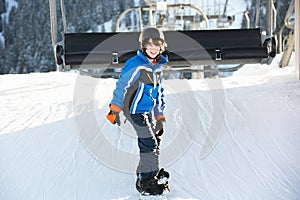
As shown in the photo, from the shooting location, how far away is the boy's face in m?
2.09

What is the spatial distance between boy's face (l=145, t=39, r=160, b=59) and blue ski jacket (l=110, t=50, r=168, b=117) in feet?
0.13

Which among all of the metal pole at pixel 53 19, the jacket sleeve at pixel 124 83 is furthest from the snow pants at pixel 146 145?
the metal pole at pixel 53 19

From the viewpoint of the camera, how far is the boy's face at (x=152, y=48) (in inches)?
82.2

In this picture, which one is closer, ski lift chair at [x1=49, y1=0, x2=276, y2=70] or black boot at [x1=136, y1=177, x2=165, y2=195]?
black boot at [x1=136, y1=177, x2=165, y2=195]

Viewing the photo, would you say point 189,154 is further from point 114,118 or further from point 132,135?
point 114,118

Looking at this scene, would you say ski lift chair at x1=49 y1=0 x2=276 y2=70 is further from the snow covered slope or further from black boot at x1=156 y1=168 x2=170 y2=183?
black boot at x1=156 y1=168 x2=170 y2=183

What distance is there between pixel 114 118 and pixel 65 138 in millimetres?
1118

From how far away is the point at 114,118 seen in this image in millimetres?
2016

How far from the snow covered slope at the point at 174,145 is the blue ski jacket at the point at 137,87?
1.70 ft

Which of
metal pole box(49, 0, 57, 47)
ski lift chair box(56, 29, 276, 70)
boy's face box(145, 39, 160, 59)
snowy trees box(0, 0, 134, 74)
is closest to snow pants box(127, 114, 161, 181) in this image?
boy's face box(145, 39, 160, 59)

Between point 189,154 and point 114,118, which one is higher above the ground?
point 114,118

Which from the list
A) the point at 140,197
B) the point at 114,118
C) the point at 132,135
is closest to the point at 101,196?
the point at 140,197

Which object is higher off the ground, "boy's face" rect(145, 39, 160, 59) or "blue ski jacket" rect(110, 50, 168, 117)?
"boy's face" rect(145, 39, 160, 59)

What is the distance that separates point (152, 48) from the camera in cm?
209
